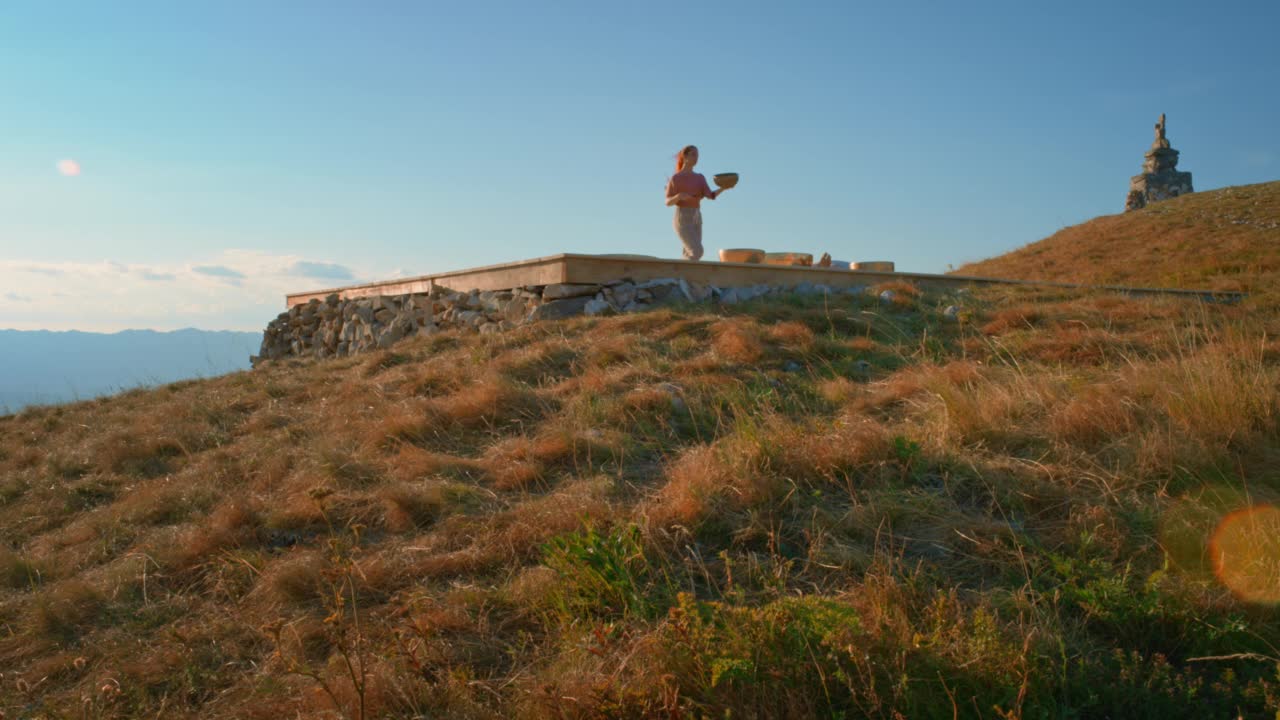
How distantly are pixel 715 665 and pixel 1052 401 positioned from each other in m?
2.69

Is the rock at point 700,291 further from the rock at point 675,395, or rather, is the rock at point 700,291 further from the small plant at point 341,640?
the small plant at point 341,640

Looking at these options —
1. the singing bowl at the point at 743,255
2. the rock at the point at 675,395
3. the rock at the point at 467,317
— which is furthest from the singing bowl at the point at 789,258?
the rock at the point at 675,395

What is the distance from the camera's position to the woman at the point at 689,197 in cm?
894

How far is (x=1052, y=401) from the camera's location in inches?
141

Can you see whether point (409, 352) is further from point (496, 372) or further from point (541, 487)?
point (541, 487)

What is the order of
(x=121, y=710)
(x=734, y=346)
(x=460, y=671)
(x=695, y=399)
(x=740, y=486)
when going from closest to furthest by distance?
(x=460, y=671) < (x=121, y=710) < (x=740, y=486) < (x=695, y=399) < (x=734, y=346)

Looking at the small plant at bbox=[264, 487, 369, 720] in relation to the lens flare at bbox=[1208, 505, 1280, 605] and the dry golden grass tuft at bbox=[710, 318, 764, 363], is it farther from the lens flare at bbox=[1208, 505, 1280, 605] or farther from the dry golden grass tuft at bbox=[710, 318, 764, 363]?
the dry golden grass tuft at bbox=[710, 318, 764, 363]

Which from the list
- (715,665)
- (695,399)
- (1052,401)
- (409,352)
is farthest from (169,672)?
(409,352)

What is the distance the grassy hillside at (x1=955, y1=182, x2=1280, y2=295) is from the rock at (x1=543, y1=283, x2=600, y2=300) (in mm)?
7326

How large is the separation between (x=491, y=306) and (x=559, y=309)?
1.03 m

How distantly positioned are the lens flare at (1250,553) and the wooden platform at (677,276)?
590 centimetres


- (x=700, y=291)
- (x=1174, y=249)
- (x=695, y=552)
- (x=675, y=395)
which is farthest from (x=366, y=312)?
(x=1174, y=249)

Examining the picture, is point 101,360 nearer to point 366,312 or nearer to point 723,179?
point 366,312

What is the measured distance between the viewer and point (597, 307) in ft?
24.6
